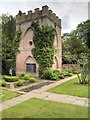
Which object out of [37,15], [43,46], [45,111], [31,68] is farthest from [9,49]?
[45,111]

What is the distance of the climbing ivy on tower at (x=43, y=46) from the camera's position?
19.8m

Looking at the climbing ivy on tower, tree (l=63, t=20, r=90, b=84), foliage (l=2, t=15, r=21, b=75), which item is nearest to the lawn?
the climbing ivy on tower

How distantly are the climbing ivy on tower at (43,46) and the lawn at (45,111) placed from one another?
11.8m

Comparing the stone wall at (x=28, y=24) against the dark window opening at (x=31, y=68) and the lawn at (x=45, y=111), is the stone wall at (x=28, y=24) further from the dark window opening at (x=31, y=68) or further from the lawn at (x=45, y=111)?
the lawn at (x=45, y=111)

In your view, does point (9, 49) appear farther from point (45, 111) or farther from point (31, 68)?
point (45, 111)

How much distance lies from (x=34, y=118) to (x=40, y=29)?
15587 millimetres

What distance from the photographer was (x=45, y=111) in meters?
6.87

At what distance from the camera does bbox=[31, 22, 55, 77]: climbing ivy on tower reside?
65.0 feet

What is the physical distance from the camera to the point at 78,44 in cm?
4253

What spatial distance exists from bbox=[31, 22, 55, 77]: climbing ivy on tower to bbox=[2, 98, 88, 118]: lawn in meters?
11.8

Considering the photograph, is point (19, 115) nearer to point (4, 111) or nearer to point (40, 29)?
point (4, 111)

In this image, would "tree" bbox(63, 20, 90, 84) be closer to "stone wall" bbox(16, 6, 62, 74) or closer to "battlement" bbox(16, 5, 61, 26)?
"battlement" bbox(16, 5, 61, 26)

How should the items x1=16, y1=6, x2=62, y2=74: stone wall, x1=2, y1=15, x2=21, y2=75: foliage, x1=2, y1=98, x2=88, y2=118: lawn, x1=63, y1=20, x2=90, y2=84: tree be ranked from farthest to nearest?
x1=63, y1=20, x2=90, y2=84: tree < x1=2, y1=15, x2=21, y2=75: foliage < x1=16, y1=6, x2=62, y2=74: stone wall < x1=2, y1=98, x2=88, y2=118: lawn

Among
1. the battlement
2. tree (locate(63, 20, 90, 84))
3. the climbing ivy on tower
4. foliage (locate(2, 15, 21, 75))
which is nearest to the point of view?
the climbing ivy on tower
